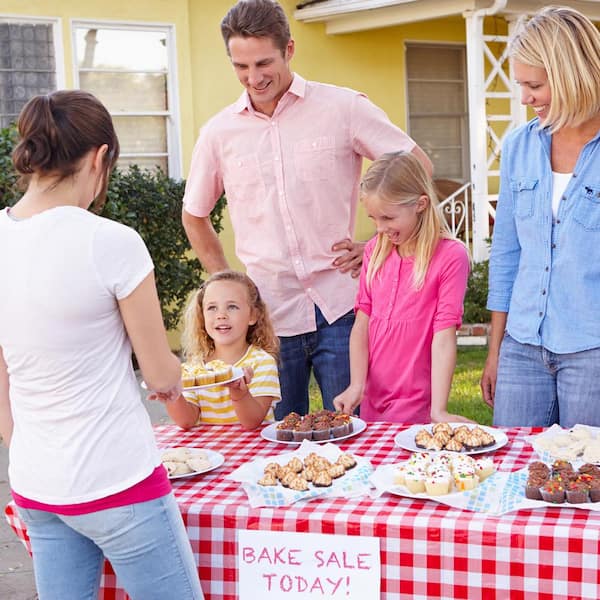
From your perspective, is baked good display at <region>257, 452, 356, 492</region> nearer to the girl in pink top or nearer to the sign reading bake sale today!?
the sign reading bake sale today!

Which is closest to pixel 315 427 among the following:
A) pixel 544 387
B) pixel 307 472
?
pixel 307 472

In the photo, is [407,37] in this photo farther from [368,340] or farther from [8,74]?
[368,340]

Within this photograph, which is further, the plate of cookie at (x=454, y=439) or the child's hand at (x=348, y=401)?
the child's hand at (x=348, y=401)

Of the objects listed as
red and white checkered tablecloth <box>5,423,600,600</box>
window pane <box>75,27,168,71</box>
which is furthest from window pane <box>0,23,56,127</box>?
red and white checkered tablecloth <box>5,423,600,600</box>

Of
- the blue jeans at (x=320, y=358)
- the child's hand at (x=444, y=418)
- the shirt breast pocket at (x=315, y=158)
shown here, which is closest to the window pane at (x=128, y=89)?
the shirt breast pocket at (x=315, y=158)

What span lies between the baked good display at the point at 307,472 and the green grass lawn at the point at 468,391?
11.9ft

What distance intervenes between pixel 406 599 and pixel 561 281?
1.13 metres

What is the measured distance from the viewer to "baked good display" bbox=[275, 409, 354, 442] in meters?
2.80

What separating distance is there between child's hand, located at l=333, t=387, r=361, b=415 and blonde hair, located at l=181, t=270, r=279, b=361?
0.30 m

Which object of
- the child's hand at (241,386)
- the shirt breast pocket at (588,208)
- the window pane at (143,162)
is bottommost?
the child's hand at (241,386)

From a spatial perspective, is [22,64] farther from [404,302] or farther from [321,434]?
[321,434]

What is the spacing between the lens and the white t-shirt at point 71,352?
1873 mm

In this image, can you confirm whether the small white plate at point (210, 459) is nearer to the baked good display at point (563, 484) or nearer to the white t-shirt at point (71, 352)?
the white t-shirt at point (71, 352)

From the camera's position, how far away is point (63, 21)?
27.2 feet
